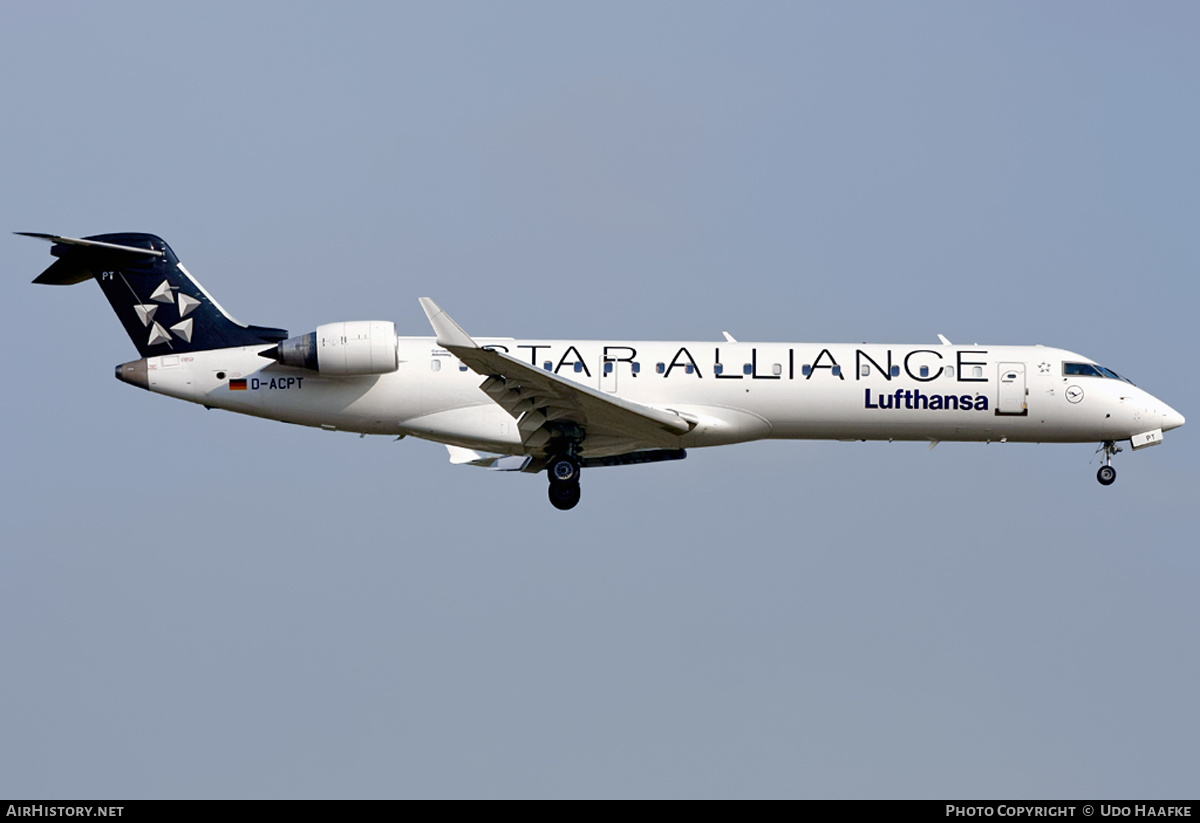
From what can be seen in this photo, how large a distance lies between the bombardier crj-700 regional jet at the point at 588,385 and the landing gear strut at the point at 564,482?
0.03 metres

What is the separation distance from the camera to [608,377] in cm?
3106

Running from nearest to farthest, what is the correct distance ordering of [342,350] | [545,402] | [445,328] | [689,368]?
[445,328] < [545,402] < [342,350] < [689,368]

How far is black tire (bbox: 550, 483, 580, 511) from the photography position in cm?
3052

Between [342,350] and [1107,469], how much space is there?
52.2 feet

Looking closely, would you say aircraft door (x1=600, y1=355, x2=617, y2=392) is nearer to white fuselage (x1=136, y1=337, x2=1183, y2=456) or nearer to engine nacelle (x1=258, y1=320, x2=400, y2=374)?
white fuselage (x1=136, y1=337, x2=1183, y2=456)

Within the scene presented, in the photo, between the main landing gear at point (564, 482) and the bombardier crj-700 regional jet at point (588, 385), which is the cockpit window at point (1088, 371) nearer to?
the bombardier crj-700 regional jet at point (588, 385)

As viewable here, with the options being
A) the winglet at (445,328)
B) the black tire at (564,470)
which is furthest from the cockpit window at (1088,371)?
the winglet at (445,328)

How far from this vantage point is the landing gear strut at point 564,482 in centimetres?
3053

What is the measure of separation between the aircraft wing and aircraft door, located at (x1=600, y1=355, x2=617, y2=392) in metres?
0.92

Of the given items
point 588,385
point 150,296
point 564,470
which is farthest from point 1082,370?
point 150,296

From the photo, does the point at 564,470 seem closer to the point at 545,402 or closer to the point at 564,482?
the point at 564,482

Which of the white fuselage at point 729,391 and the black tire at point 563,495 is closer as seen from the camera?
the black tire at point 563,495

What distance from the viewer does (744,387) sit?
31.1 meters
